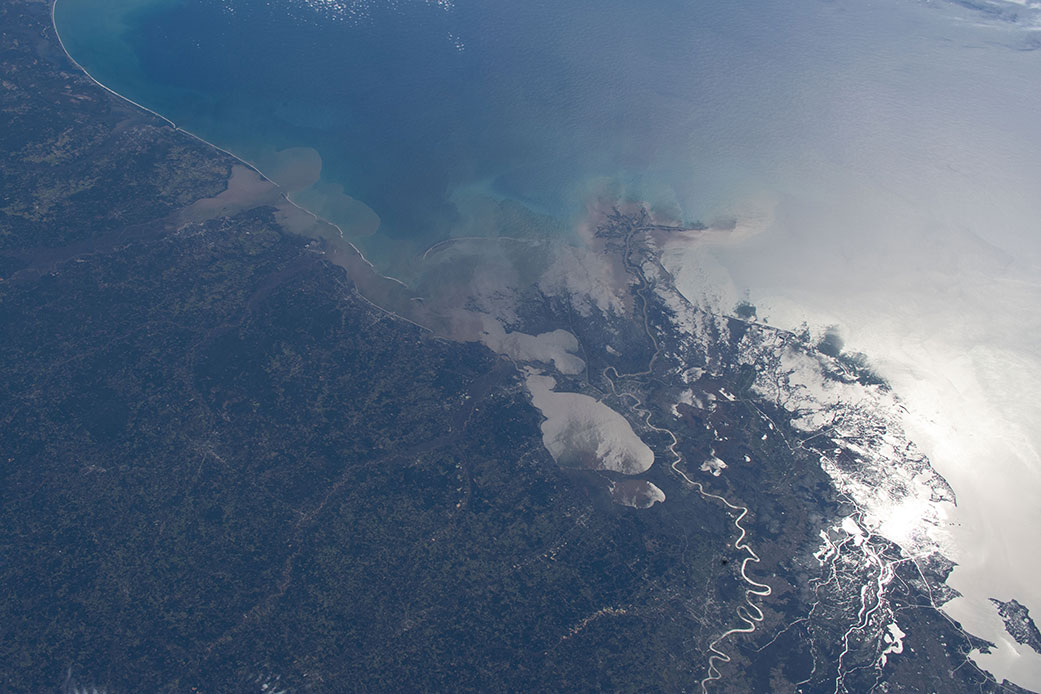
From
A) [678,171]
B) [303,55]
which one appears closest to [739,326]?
[678,171]

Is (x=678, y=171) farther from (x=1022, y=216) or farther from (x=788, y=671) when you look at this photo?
(x=788, y=671)

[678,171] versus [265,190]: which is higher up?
[678,171]

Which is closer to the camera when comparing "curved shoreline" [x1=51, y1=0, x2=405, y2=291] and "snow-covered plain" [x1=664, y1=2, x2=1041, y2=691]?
"snow-covered plain" [x1=664, y1=2, x2=1041, y2=691]

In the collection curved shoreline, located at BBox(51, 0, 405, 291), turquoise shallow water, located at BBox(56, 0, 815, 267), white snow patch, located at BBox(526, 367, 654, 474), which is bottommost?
white snow patch, located at BBox(526, 367, 654, 474)

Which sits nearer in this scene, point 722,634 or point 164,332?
point 722,634

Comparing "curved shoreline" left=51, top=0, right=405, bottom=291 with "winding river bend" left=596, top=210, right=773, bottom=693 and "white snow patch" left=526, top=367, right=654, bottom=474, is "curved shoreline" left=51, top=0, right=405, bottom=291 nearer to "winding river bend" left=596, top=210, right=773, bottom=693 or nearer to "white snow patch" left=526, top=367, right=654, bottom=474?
"white snow patch" left=526, top=367, right=654, bottom=474

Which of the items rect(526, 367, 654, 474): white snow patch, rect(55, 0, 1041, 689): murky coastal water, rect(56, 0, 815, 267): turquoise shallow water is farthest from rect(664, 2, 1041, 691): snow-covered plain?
rect(526, 367, 654, 474): white snow patch

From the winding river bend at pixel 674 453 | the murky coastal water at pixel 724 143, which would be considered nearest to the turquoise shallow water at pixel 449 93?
the murky coastal water at pixel 724 143

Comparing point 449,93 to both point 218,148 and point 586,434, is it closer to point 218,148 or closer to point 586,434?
point 218,148

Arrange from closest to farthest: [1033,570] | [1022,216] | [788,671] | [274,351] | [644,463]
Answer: [788,671] → [1033,570] → [644,463] → [274,351] → [1022,216]
